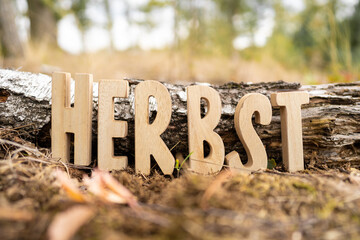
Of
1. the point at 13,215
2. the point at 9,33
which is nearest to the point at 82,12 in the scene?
the point at 9,33

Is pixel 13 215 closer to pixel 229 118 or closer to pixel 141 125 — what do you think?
pixel 141 125

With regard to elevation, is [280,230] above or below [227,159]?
below

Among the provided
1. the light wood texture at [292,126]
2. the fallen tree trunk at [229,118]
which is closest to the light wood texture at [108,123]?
the fallen tree trunk at [229,118]

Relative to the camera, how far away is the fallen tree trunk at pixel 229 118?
160cm

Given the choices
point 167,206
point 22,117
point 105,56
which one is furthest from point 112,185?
point 105,56

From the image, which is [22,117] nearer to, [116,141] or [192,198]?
[116,141]

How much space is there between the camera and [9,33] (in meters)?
3.87

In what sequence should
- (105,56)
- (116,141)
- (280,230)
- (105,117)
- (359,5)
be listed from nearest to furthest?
(280,230) < (105,117) < (116,141) < (105,56) < (359,5)

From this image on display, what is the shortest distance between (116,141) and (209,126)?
649mm

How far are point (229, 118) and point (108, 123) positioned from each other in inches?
32.1

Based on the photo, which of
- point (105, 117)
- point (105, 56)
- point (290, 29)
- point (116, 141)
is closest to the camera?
point (105, 117)

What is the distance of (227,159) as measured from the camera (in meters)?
1.57

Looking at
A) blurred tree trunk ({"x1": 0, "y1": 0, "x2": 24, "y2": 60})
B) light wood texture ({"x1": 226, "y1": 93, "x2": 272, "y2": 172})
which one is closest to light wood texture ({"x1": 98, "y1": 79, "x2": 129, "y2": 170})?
light wood texture ({"x1": 226, "y1": 93, "x2": 272, "y2": 172})

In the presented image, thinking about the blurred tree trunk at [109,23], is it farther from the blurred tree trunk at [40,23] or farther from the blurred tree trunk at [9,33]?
the blurred tree trunk at [9,33]
